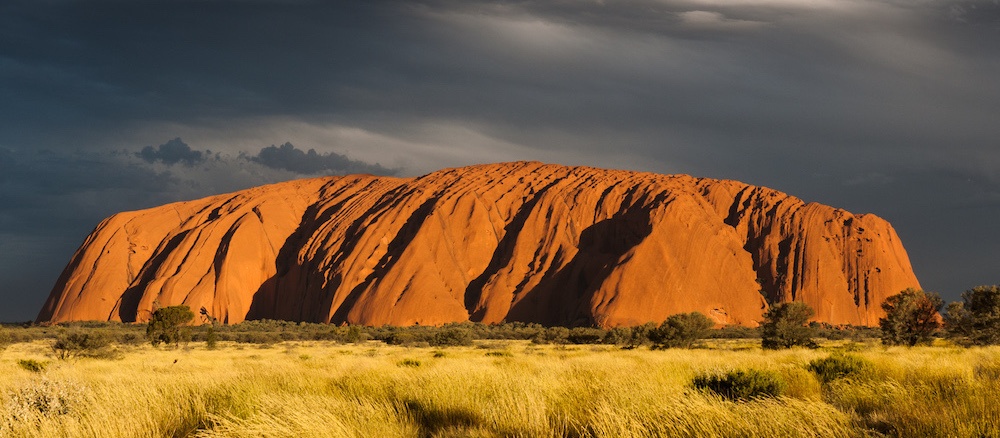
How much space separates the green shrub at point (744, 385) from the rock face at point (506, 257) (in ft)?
264

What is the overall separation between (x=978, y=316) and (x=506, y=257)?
7802 cm

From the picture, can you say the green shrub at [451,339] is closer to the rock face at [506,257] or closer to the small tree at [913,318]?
the small tree at [913,318]

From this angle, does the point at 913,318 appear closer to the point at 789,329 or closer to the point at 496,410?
the point at 789,329

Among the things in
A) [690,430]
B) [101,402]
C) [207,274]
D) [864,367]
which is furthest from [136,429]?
[207,274]

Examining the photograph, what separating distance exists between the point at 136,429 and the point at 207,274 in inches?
4589

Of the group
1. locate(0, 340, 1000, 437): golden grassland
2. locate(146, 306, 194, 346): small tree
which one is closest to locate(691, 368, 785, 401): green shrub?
locate(0, 340, 1000, 437): golden grassland

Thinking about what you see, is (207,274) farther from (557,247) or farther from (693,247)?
(693,247)

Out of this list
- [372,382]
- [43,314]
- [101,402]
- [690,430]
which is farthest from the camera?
[43,314]

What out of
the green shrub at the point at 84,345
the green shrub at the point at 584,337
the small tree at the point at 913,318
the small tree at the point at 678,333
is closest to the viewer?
the green shrub at the point at 84,345

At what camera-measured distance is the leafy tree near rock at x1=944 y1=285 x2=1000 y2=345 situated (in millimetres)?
36750

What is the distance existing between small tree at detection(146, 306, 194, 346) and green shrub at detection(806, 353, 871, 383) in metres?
48.0

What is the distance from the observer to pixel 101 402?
9070mm

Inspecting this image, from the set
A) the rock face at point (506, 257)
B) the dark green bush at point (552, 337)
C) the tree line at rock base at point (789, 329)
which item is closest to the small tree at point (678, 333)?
the tree line at rock base at point (789, 329)

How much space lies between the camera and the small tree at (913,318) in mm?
39562
